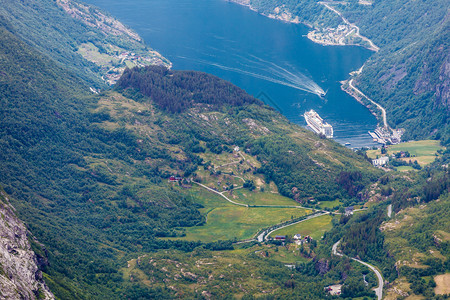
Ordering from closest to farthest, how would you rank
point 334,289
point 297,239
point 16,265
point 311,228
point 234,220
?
point 16,265 < point 334,289 < point 297,239 < point 311,228 < point 234,220

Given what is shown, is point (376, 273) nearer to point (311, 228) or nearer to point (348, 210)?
point (311, 228)

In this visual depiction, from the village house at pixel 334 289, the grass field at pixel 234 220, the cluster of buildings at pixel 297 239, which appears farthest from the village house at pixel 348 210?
the village house at pixel 334 289

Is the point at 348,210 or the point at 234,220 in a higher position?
the point at 348,210

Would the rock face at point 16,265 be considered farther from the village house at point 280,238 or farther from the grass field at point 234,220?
the village house at point 280,238

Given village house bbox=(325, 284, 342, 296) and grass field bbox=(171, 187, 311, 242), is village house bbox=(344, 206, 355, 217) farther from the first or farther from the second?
village house bbox=(325, 284, 342, 296)

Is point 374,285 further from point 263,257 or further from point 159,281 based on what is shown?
point 159,281

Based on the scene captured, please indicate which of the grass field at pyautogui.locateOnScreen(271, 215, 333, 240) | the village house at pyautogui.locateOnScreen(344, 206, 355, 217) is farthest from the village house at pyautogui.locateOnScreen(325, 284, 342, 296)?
the village house at pyautogui.locateOnScreen(344, 206, 355, 217)

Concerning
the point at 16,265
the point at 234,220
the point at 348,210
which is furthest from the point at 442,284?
the point at 16,265
